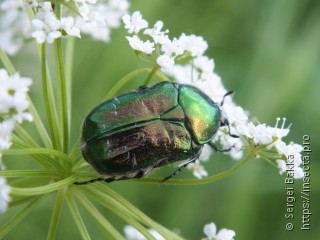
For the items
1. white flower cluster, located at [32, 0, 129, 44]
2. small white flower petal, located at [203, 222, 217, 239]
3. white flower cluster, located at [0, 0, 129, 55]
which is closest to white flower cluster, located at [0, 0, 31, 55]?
white flower cluster, located at [0, 0, 129, 55]

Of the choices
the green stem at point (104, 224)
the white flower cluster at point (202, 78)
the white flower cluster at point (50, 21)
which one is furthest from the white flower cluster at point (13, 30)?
the green stem at point (104, 224)

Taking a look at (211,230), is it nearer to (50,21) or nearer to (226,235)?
(226,235)

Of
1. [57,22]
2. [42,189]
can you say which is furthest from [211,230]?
[57,22]

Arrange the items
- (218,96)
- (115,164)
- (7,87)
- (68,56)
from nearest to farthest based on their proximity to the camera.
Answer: (7,87) → (115,164) → (218,96) → (68,56)

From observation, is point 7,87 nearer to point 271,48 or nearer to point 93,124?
point 93,124

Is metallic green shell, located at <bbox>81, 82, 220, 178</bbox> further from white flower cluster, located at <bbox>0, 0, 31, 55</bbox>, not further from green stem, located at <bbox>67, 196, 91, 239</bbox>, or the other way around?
white flower cluster, located at <bbox>0, 0, 31, 55</bbox>

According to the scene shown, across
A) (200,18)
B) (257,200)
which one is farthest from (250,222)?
(200,18)
